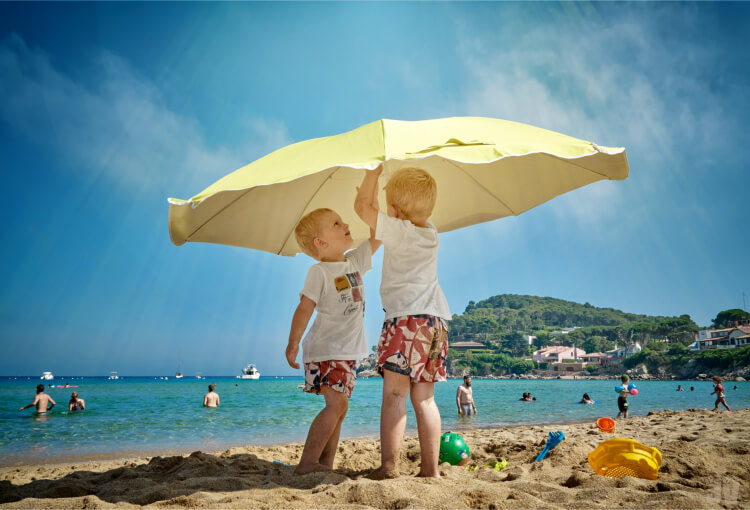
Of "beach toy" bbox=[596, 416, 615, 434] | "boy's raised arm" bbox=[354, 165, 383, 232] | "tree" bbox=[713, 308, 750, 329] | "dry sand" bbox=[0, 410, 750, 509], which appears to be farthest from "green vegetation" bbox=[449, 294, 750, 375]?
"boy's raised arm" bbox=[354, 165, 383, 232]

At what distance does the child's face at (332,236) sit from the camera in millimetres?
3314

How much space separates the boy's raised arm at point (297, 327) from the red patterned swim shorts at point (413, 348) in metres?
0.62

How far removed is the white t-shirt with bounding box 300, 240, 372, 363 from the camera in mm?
3109

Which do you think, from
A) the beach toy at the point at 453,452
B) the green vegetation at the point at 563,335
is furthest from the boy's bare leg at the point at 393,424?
the green vegetation at the point at 563,335

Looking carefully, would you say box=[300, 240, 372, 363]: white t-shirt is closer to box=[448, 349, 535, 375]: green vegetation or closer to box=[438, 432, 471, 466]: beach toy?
box=[438, 432, 471, 466]: beach toy

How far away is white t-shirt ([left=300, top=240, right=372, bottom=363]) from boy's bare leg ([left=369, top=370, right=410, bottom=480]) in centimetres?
48

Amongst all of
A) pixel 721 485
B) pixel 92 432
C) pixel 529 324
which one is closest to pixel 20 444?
pixel 92 432

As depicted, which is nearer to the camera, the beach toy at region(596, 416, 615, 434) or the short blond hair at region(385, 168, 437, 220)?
the short blond hair at region(385, 168, 437, 220)

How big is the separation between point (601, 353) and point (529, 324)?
47.8 meters

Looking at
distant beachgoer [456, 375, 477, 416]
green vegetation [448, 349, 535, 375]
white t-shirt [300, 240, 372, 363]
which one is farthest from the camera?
green vegetation [448, 349, 535, 375]

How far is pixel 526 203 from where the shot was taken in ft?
12.5

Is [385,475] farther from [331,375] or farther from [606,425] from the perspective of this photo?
[606,425]

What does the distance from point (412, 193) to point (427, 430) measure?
148 centimetres

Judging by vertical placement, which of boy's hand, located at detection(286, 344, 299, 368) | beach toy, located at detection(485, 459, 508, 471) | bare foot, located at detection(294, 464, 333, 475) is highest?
boy's hand, located at detection(286, 344, 299, 368)
